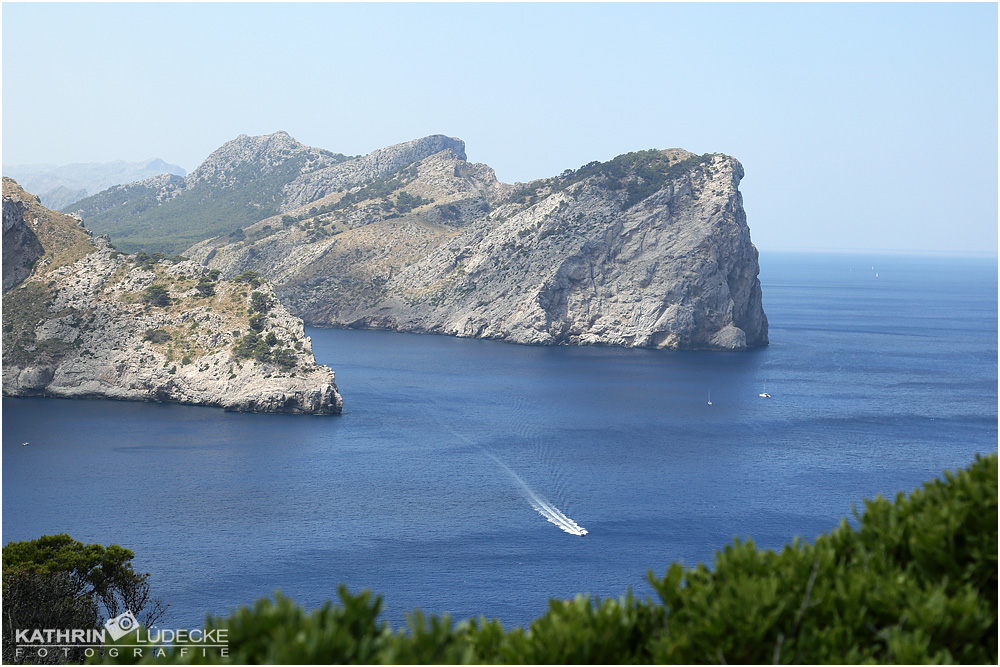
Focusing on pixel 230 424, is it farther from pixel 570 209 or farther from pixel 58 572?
pixel 570 209

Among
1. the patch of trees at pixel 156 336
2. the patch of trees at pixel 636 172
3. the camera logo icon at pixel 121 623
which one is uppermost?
the patch of trees at pixel 636 172

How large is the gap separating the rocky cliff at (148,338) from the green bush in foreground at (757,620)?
87650 mm

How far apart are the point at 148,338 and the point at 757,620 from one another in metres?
103

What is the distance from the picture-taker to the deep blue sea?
55406 mm

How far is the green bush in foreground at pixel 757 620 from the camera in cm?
1320

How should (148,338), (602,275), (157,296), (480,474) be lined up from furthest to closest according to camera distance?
(602,275) → (157,296) → (148,338) → (480,474)

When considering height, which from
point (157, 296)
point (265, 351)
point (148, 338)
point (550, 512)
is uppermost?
point (157, 296)

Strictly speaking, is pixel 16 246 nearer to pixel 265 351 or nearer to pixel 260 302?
pixel 260 302

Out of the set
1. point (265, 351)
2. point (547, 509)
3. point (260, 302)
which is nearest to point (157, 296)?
point (260, 302)

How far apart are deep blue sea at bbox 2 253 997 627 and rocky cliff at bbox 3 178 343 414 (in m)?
3.54

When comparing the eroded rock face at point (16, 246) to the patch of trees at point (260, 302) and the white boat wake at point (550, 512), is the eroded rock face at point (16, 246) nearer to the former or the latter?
the patch of trees at point (260, 302)

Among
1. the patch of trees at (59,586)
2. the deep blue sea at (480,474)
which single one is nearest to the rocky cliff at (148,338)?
the deep blue sea at (480,474)

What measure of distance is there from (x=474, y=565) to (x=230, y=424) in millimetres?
47215

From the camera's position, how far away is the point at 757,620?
46.1 ft
